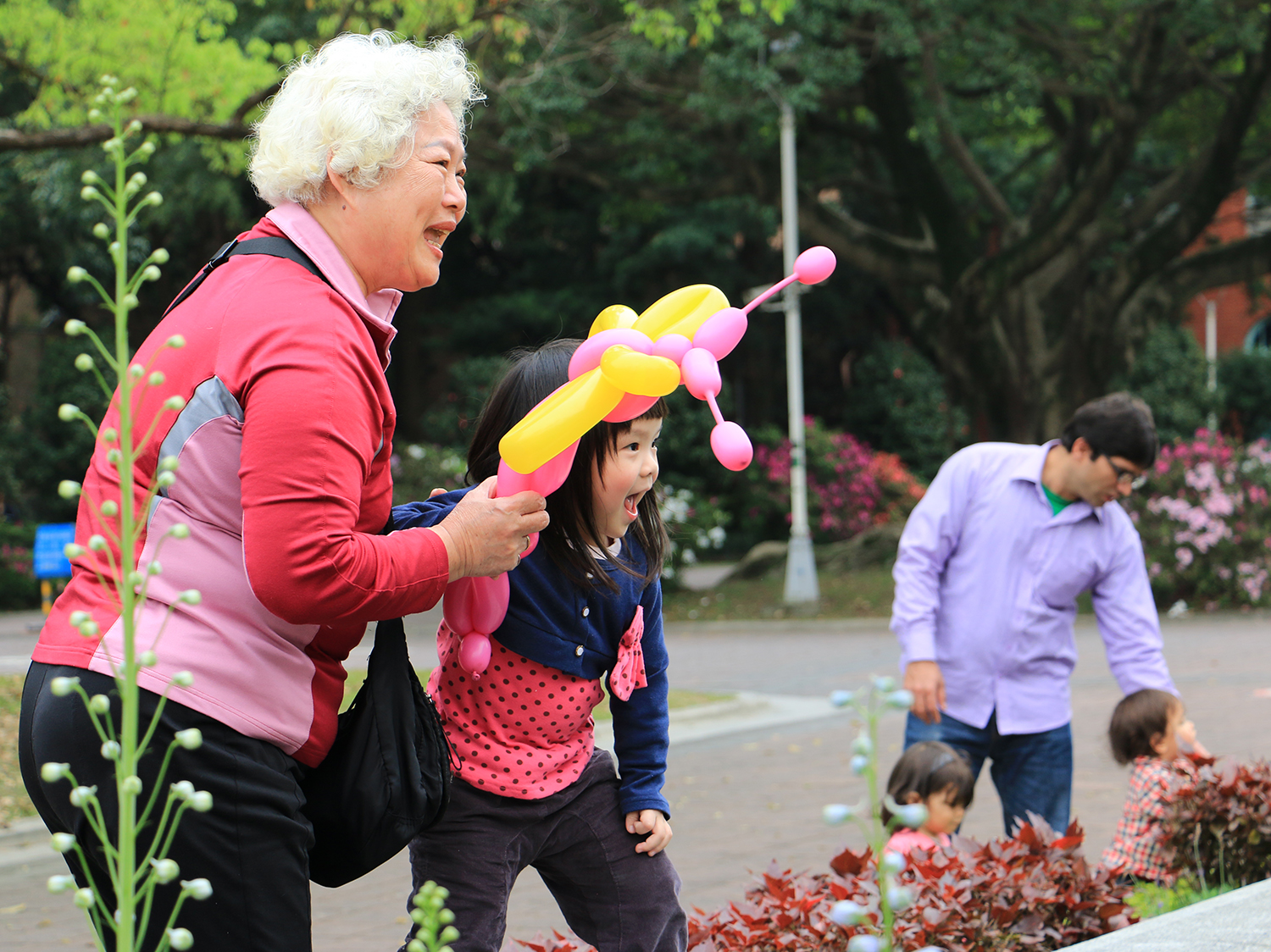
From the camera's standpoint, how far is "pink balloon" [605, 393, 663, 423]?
7.55 feet

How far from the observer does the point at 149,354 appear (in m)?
1.89

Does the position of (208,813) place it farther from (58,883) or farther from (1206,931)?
(1206,931)

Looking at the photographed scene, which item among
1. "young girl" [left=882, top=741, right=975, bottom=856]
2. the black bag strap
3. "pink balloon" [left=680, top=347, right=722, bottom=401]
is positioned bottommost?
"young girl" [left=882, top=741, right=975, bottom=856]

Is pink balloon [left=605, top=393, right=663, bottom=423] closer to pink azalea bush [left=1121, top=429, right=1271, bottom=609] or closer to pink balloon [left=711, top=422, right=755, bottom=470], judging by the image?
pink balloon [left=711, top=422, right=755, bottom=470]

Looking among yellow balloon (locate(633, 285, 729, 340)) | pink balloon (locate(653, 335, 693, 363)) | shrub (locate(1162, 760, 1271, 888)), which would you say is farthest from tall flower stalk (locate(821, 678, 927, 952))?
shrub (locate(1162, 760, 1271, 888))

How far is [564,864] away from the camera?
2.69 meters

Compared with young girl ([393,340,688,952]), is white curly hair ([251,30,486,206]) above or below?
above

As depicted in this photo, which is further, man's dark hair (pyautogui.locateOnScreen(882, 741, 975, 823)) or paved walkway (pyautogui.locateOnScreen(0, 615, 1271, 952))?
paved walkway (pyautogui.locateOnScreen(0, 615, 1271, 952))

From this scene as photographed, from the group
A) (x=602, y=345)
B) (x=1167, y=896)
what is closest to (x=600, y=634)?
(x=602, y=345)

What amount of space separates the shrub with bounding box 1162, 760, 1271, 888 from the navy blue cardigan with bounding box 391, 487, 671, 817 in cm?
220

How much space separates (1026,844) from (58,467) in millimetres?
22091

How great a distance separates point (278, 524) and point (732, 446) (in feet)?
2.20

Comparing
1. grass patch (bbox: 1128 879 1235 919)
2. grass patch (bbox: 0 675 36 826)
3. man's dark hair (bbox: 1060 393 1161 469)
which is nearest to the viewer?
grass patch (bbox: 1128 879 1235 919)

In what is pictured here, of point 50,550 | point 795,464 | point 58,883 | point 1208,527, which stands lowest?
point 1208,527
